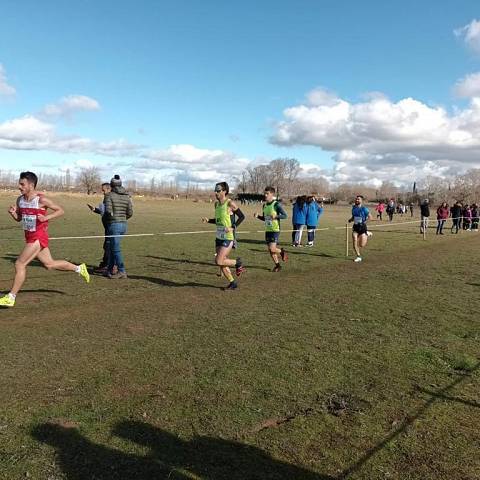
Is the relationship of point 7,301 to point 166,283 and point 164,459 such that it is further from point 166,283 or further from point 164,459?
point 164,459

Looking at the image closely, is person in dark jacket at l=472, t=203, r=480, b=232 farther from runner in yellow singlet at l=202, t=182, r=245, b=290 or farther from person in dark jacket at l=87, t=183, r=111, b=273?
person in dark jacket at l=87, t=183, r=111, b=273

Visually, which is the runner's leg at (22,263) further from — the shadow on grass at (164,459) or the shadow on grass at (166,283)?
the shadow on grass at (164,459)

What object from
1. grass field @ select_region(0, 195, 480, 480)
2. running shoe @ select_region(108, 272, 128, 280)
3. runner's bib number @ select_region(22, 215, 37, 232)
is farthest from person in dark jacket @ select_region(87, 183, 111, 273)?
runner's bib number @ select_region(22, 215, 37, 232)

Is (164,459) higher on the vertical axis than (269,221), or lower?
lower

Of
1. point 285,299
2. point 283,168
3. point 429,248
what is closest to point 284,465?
point 285,299

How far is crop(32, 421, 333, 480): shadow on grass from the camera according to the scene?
3.21m

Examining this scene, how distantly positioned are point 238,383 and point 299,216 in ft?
44.5

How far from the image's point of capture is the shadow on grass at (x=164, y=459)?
3211 millimetres

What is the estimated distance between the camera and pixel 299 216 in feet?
58.5

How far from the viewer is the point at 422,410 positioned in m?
4.16

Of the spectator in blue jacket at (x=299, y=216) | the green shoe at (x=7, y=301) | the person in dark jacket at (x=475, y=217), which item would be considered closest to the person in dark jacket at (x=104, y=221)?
the green shoe at (x=7, y=301)

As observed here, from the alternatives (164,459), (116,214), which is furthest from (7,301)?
(164,459)

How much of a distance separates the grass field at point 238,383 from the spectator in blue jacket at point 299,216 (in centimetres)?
824

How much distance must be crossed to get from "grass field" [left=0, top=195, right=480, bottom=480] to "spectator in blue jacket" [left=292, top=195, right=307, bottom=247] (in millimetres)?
8238
